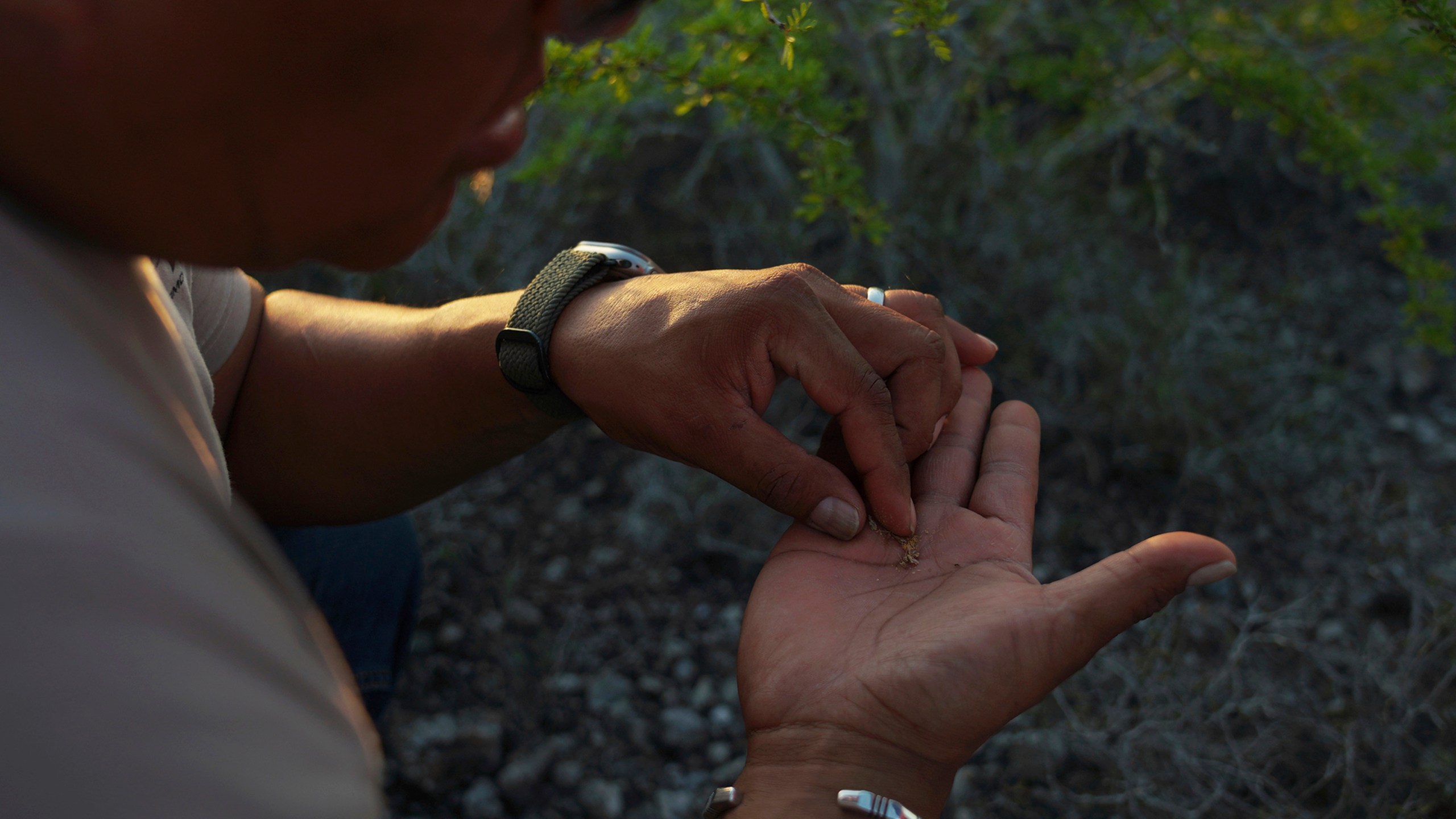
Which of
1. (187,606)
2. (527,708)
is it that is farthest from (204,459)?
(527,708)

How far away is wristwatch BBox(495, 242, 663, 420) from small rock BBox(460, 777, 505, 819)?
3.64 ft

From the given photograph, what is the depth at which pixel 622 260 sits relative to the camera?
191 cm

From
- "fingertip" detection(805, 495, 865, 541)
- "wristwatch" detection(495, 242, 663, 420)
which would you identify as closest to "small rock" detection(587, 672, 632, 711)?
"wristwatch" detection(495, 242, 663, 420)

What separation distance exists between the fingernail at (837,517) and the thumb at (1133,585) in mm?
417

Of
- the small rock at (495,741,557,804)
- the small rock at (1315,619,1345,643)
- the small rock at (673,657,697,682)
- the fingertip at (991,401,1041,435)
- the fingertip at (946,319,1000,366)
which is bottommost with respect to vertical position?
the small rock at (1315,619,1345,643)

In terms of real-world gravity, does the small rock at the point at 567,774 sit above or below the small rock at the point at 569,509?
below

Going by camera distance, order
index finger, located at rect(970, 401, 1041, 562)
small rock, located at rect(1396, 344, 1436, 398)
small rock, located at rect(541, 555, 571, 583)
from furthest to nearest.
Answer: small rock, located at rect(1396, 344, 1436, 398), small rock, located at rect(541, 555, 571, 583), index finger, located at rect(970, 401, 1041, 562)

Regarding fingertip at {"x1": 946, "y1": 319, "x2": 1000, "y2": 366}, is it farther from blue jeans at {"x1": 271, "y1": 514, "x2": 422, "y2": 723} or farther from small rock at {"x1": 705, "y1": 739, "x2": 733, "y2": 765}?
blue jeans at {"x1": 271, "y1": 514, "x2": 422, "y2": 723}

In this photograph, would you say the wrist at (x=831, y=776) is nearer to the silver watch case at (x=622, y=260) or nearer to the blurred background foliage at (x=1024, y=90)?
the silver watch case at (x=622, y=260)

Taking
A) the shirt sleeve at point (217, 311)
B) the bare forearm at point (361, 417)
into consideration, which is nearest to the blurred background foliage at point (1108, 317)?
the bare forearm at point (361, 417)

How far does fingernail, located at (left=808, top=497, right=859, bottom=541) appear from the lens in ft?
5.44

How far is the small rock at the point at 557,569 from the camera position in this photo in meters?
2.87

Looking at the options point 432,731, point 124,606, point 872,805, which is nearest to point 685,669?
point 432,731

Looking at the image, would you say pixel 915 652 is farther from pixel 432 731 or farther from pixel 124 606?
pixel 432 731
